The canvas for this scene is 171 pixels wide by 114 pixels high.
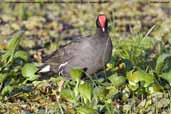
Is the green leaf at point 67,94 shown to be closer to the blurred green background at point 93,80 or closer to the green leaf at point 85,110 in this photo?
the blurred green background at point 93,80

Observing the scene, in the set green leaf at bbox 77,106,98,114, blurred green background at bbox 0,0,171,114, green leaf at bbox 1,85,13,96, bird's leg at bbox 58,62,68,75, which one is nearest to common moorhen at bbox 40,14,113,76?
bird's leg at bbox 58,62,68,75

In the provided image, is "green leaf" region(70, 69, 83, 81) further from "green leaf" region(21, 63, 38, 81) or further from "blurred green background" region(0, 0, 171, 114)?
"green leaf" region(21, 63, 38, 81)

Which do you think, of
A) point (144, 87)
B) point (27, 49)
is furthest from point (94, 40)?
point (27, 49)

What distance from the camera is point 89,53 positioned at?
6.77 metres

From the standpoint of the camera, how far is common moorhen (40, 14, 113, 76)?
22.1 feet

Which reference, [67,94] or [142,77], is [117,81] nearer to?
[142,77]

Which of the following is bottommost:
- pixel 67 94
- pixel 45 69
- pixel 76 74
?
pixel 45 69

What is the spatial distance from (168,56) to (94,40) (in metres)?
0.78

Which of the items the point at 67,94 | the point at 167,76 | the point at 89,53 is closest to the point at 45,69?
the point at 89,53

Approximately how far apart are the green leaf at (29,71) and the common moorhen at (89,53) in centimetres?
42

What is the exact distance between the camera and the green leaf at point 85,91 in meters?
5.99

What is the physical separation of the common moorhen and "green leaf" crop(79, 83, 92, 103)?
28.5 inches

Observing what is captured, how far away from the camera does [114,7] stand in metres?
11.2

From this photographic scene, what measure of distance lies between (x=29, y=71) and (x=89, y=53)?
61 cm
